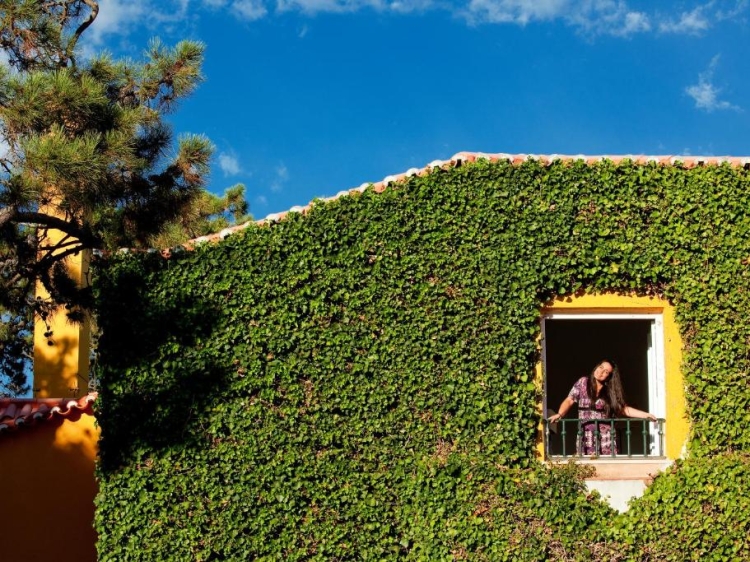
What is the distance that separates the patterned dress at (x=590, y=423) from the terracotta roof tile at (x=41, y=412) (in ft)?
20.3

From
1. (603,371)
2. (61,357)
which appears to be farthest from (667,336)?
(61,357)

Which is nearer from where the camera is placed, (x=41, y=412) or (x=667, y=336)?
(x=667, y=336)

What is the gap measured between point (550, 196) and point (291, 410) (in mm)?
3611

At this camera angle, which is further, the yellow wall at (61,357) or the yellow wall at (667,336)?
the yellow wall at (61,357)

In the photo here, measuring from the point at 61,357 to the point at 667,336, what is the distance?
9981 millimetres

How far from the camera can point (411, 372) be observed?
8.95 meters

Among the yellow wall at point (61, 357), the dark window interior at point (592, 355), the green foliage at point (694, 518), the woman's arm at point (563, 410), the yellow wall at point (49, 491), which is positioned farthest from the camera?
the yellow wall at point (61, 357)

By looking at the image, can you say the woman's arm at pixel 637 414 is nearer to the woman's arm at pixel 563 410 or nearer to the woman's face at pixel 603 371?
the woman's face at pixel 603 371

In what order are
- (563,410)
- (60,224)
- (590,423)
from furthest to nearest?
(60,224) < (590,423) < (563,410)

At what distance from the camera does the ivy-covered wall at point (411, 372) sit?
872 centimetres

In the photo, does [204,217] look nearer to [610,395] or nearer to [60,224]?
[60,224]

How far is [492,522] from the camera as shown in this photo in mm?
8633

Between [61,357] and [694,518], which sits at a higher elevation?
[61,357]

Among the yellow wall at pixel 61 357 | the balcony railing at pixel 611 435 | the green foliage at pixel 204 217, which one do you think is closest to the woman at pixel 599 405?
the balcony railing at pixel 611 435
